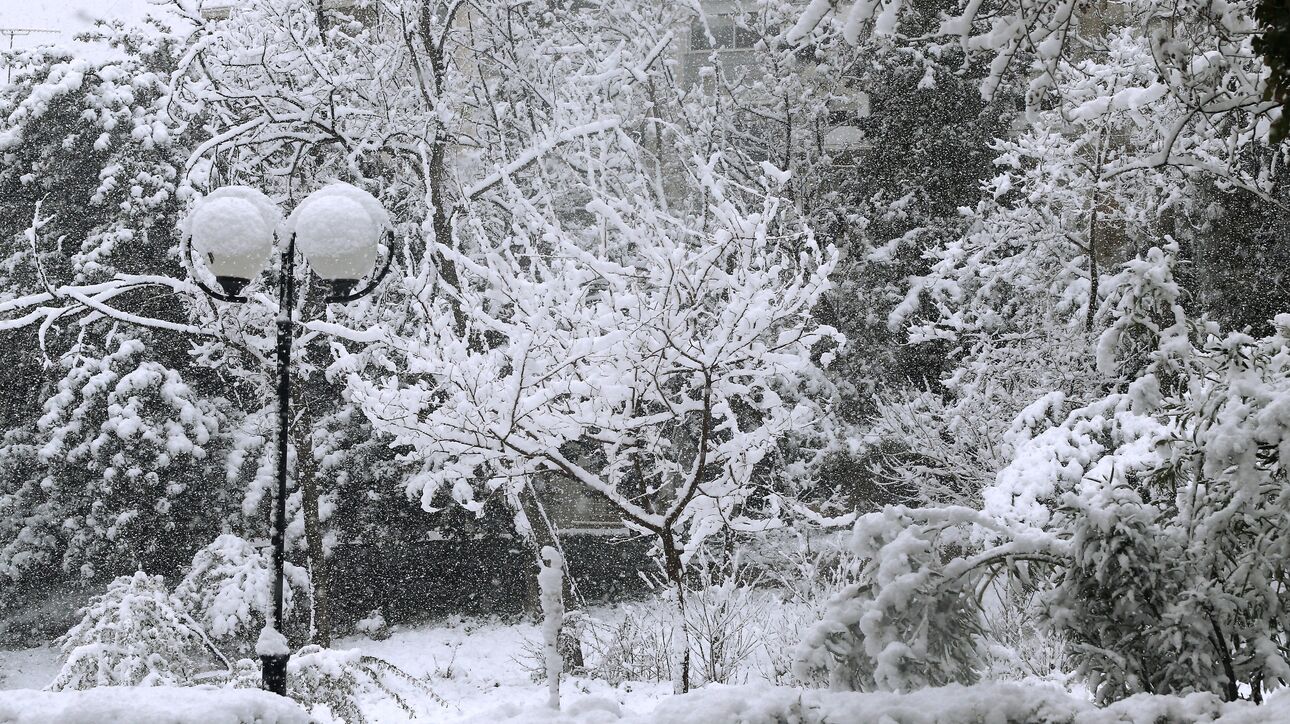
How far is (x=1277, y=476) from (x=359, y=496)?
15.0 meters

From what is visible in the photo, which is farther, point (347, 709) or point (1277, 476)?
point (347, 709)

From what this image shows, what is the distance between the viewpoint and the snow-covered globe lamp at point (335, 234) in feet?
19.3

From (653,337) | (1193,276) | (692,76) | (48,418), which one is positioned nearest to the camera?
(653,337)

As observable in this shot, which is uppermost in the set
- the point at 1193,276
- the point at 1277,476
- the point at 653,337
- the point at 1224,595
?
the point at 1193,276

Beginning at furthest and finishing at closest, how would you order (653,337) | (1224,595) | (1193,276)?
(1193,276) < (653,337) < (1224,595)

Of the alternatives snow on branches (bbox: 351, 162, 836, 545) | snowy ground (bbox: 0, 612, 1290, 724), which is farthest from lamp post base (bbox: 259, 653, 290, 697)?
snow on branches (bbox: 351, 162, 836, 545)

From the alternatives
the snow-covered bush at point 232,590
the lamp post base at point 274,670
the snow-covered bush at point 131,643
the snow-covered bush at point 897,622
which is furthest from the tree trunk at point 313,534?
the snow-covered bush at point 897,622

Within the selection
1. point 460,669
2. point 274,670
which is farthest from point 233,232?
point 460,669

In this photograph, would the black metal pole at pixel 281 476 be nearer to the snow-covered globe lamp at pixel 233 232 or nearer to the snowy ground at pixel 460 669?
the snow-covered globe lamp at pixel 233 232

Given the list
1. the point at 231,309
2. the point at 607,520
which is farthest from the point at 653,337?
the point at 607,520

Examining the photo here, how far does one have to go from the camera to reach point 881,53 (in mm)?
15742

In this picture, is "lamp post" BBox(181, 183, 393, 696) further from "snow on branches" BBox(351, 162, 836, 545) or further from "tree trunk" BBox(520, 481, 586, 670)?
"tree trunk" BBox(520, 481, 586, 670)

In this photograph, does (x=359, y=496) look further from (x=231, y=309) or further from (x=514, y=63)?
(x=514, y=63)

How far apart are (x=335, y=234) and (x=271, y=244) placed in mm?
426
